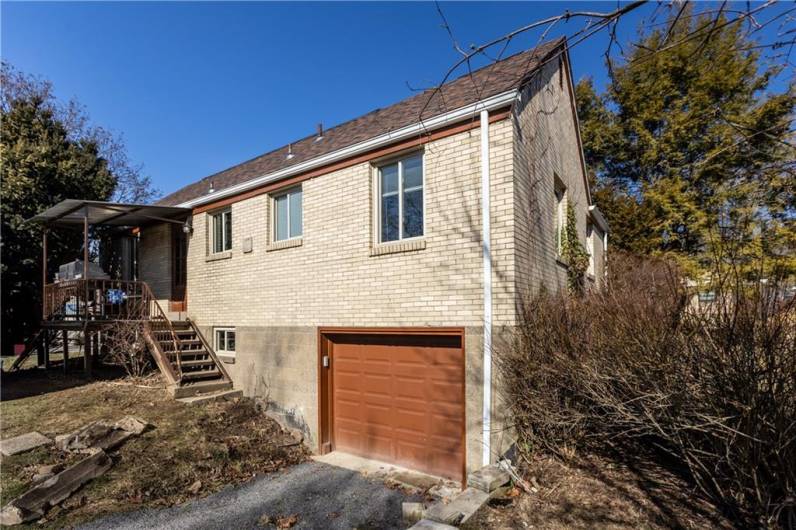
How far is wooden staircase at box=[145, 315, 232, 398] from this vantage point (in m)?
9.68

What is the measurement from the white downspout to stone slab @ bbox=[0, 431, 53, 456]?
7.10m

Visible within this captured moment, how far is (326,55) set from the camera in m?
8.95

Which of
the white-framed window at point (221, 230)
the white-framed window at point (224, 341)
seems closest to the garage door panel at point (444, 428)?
the white-framed window at point (224, 341)

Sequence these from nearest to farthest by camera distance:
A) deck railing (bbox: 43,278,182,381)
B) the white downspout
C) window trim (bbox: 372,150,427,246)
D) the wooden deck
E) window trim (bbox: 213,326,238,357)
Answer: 1. the white downspout
2. window trim (bbox: 372,150,427,246)
3. the wooden deck
4. deck railing (bbox: 43,278,182,381)
5. window trim (bbox: 213,326,238,357)

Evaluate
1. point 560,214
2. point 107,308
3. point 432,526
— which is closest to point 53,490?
point 432,526

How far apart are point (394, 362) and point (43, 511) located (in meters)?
5.17

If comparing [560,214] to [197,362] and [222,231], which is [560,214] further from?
[197,362]

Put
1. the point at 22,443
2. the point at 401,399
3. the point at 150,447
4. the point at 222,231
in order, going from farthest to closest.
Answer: the point at 222,231 → the point at 401,399 → the point at 150,447 → the point at 22,443

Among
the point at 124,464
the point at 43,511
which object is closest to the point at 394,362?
the point at 124,464

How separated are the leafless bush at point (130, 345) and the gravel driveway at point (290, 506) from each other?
18.7 ft

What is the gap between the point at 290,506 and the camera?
20.2 feet

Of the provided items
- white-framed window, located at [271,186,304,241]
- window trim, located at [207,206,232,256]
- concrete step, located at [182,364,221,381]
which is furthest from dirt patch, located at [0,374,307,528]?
white-framed window, located at [271,186,304,241]

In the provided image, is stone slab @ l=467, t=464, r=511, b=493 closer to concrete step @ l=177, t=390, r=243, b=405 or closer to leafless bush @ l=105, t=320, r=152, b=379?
concrete step @ l=177, t=390, r=243, b=405

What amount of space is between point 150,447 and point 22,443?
6.37 ft
